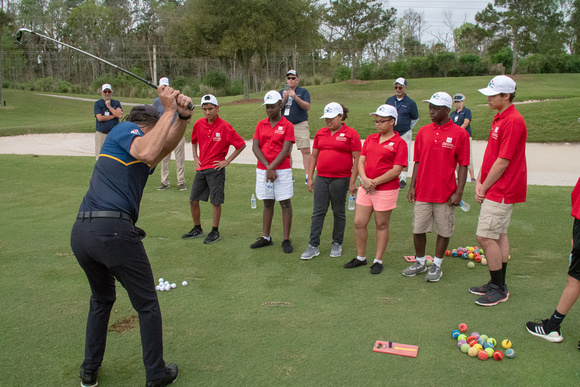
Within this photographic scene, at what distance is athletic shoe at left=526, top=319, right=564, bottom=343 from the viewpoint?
4.21 metres

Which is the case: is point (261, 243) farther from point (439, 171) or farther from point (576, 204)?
point (576, 204)

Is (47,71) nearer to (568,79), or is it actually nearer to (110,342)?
(568,79)

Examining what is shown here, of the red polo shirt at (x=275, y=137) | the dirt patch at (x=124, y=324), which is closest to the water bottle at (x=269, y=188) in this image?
the red polo shirt at (x=275, y=137)

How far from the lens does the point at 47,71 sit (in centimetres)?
5706

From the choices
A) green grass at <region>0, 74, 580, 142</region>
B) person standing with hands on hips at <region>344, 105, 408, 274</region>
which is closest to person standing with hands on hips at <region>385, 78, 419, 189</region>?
person standing with hands on hips at <region>344, 105, 408, 274</region>

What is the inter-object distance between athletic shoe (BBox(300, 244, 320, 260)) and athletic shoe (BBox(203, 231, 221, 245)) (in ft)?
4.85

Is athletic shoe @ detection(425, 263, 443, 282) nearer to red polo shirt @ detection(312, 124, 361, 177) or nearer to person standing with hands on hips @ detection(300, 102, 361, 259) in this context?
person standing with hands on hips @ detection(300, 102, 361, 259)

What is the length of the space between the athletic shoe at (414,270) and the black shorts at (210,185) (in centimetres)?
298

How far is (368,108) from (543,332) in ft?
72.3

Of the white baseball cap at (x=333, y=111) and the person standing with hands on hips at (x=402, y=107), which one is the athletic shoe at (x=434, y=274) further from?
the person standing with hands on hips at (x=402, y=107)

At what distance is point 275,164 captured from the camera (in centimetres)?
678

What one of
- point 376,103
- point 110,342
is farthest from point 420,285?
point 376,103

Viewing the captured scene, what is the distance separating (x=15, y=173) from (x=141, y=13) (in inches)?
2497

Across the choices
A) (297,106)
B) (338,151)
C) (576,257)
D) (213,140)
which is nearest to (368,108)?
(297,106)
